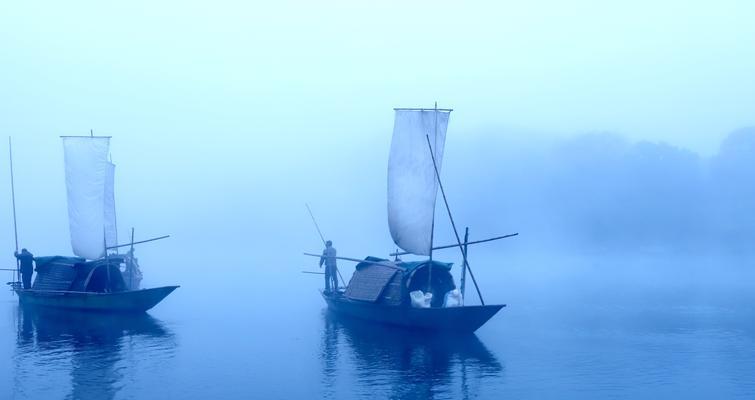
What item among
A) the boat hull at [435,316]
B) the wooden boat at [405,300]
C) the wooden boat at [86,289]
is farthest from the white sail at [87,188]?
the boat hull at [435,316]

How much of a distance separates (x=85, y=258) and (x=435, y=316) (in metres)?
15.0

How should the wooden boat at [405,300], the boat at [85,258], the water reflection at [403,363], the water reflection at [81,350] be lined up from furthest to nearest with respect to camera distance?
the boat at [85,258], the wooden boat at [405,300], the water reflection at [403,363], the water reflection at [81,350]

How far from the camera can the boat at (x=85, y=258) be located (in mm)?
28656

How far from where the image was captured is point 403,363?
20312mm

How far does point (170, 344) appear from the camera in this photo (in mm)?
23516

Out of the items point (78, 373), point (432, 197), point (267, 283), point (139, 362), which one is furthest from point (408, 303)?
point (267, 283)

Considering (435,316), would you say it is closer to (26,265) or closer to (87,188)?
(87,188)

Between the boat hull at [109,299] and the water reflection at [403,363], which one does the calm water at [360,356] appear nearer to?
the water reflection at [403,363]

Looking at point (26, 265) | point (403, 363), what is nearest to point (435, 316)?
point (403, 363)

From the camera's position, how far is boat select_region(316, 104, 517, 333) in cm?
2477

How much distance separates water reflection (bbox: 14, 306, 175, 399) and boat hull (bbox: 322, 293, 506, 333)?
6920 mm

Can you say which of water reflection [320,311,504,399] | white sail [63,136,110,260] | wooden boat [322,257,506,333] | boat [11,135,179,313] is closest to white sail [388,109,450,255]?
wooden boat [322,257,506,333]

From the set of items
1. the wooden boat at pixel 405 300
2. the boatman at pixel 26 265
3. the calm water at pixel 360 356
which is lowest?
the calm water at pixel 360 356

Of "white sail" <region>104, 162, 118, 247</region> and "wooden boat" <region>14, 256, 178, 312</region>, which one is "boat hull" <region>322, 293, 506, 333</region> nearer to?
"wooden boat" <region>14, 256, 178, 312</region>
